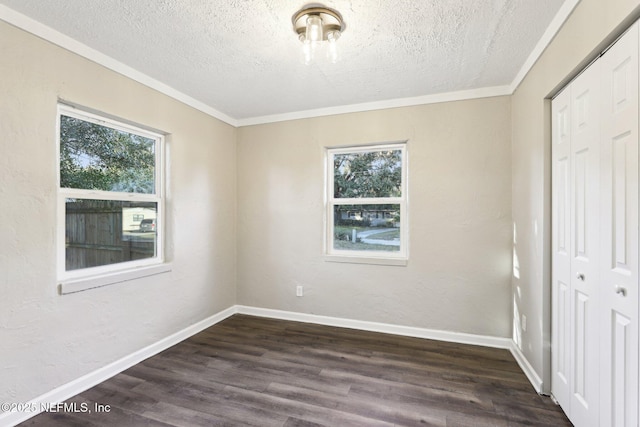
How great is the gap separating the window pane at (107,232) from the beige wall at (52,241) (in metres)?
0.16

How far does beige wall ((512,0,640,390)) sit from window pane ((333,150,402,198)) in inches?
44.1

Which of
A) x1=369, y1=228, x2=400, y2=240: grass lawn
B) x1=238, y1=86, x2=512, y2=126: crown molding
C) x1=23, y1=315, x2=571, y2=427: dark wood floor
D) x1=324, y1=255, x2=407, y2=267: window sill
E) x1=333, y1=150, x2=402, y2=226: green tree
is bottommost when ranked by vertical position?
x1=23, y1=315, x2=571, y2=427: dark wood floor

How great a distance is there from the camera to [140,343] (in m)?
2.56

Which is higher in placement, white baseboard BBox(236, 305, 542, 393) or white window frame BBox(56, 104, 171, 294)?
white window frame BBox(56, 104, 171, 294)

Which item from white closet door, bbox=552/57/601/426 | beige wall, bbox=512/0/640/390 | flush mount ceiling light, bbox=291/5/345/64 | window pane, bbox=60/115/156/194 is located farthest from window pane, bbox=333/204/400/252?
window pane, bbox=60/115/156/194

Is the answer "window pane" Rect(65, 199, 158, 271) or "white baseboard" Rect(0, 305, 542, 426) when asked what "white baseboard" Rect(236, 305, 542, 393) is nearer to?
"white baseboard" Rect(0, 305, 542, 426)

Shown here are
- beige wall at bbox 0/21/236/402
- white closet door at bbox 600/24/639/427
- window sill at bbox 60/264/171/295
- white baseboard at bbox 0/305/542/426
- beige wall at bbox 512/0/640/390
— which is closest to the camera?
white closet door at bbox 600/24/639/427

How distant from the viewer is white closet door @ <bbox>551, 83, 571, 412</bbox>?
180 cm

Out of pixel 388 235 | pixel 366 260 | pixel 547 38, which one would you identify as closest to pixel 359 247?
pixel 366 260

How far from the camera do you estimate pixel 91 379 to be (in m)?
2.17

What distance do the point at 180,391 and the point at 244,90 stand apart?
266 centimetres

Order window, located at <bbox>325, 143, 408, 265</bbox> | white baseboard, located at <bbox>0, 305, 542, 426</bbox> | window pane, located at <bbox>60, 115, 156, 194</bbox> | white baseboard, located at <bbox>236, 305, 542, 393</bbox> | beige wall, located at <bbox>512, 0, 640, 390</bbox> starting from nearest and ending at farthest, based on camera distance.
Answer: beige wall, located at <bbox>512, 0, 640, 390</bbox>
white baseboard, located at <bbox>0, 305, 542, 426</bbox>
window pane, located at <bbox>60, 115, 156, 194</bbox>
white baseboard, located at <bbox>236, 305, 542, 393</bbox>
window, located at <bbox>325, 143, 408, 265</bbox>

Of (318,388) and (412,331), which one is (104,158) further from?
(412,331)

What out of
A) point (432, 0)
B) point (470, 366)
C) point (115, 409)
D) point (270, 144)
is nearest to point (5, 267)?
point (115, 409)
